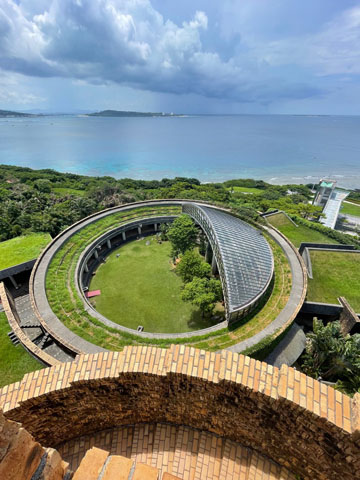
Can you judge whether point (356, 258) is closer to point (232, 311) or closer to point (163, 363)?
point (232, 311)

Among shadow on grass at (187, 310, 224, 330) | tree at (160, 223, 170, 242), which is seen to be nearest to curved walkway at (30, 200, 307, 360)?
shadow on grass at (187, 310, 224, 330)

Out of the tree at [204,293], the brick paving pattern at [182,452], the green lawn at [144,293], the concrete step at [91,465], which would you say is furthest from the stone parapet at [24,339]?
the concrete step at [91,465]

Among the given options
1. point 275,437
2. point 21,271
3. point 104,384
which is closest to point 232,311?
point 275,437

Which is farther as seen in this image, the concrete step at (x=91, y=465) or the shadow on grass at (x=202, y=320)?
the shadow on grass at (x=202, y=320)

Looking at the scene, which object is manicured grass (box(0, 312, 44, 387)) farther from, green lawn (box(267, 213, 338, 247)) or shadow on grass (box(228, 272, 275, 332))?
green lawn (box(267, 213, 338, 247))

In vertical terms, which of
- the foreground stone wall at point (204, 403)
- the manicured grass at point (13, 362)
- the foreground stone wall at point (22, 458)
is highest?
the foreground stone wall at point (22, 458)

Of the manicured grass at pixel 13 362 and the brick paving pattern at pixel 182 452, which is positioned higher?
the brick paving pattern at pixel 182 452

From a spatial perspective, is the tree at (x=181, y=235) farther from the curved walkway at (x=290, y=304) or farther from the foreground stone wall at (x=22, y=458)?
the foreground stone wall at (x=22, y=458)

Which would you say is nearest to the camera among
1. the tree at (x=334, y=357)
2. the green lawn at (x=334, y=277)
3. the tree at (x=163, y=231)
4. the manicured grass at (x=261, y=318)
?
the tree at (x=334, y=357)
